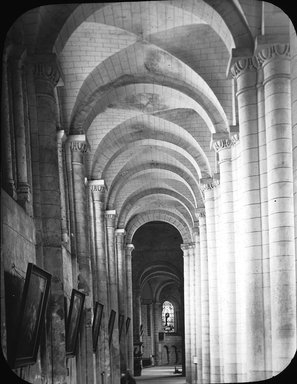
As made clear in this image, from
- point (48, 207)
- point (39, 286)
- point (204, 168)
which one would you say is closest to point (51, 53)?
point (48, 207)

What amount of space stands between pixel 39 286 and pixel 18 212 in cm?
164

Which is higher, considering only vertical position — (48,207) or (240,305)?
(48,207)

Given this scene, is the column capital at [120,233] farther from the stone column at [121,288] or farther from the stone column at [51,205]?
the stone column at [51,205]

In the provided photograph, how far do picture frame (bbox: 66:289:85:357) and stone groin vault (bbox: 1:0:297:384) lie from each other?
0.29 metres

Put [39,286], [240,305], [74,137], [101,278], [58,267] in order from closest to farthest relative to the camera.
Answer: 1. [39,286]
2. [58,267]
3. [240,305]
4. [74,137]
5. [101,278]

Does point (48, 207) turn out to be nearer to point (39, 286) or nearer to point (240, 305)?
point (39, 286)

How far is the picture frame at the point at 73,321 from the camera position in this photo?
2017 centimetres

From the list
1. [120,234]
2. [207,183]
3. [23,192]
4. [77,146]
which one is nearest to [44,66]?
[23,192]

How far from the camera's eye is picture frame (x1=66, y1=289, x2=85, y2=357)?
20.2 m

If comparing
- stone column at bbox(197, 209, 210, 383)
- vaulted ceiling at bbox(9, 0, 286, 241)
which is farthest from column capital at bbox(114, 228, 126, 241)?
vaulted ceiling at bbox(9, 0, 286, 241)

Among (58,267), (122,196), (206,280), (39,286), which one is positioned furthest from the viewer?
(122,196)

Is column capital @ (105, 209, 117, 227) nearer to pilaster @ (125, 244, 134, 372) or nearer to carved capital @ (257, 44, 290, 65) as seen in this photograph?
pilaster @ (125, 244, 134, 372)

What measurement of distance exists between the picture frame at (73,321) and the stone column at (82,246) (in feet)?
9.31

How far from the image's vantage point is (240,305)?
22609 millimetres
